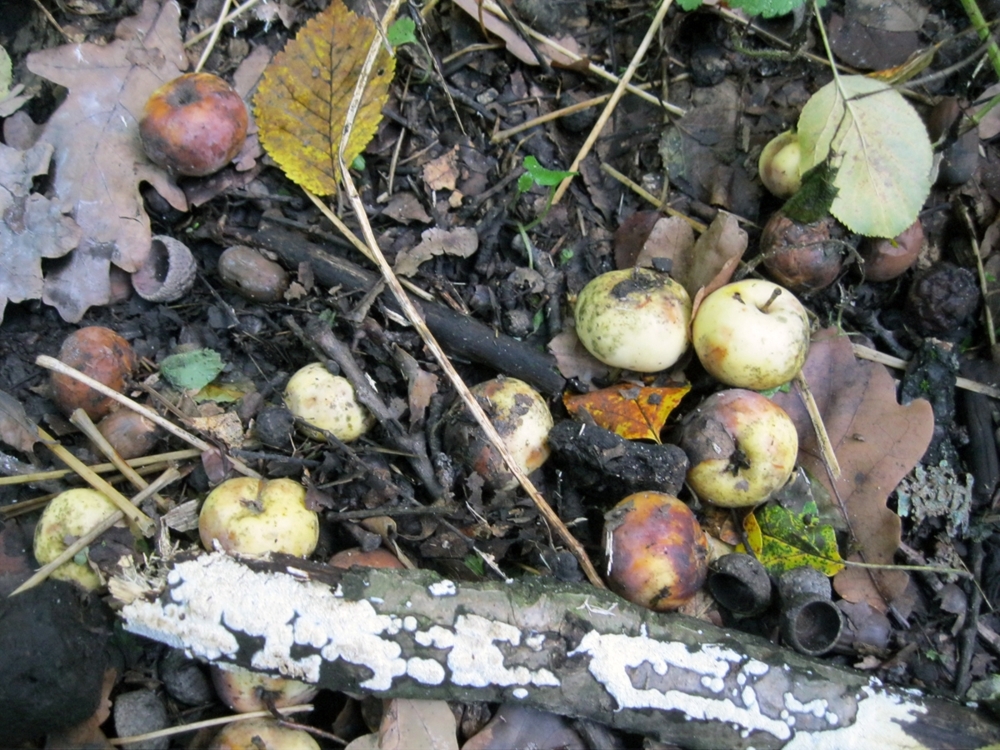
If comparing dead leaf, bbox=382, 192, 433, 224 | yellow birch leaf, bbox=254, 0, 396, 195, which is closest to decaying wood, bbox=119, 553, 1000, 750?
dead leaf, bbox=382, 192, 433, 224

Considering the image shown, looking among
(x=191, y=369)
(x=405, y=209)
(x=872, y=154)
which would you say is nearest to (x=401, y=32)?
(x=405, y=209)

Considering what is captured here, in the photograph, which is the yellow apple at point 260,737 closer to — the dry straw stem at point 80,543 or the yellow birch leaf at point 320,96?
the dry straw stem at point 80,543

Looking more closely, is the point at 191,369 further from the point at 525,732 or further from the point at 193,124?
the point at 525,732

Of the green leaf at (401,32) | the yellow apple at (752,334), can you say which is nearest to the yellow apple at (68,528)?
the green leaf at (401,32)

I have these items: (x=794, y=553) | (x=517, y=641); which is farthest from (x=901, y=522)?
(x=517, y=641)

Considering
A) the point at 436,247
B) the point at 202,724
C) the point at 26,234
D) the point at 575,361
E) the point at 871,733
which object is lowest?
the point at 202,724

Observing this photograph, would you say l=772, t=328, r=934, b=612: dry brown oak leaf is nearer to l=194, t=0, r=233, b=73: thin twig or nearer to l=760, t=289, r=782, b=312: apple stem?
l=760, t=289, r=782, b=312: apple stem

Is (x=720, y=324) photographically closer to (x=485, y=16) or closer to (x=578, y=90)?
(x=578, y=90)
